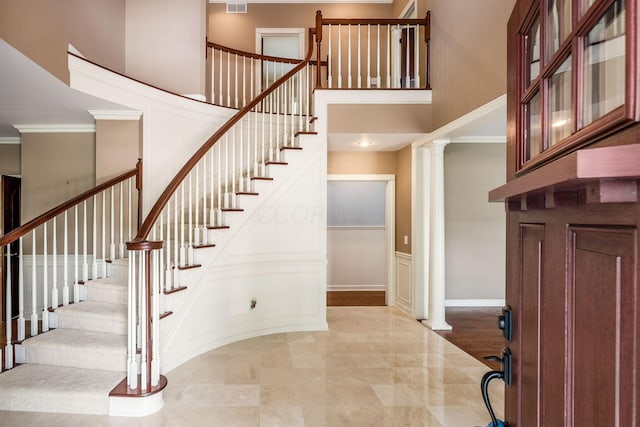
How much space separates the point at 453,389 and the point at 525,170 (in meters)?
2.51

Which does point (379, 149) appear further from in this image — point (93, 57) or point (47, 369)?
point (47, 369)

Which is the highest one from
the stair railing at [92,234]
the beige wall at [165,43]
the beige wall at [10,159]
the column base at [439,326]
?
the beige wall at [165,43]

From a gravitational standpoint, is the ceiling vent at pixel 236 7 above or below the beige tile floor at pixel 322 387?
above

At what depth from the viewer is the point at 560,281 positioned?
0.89m

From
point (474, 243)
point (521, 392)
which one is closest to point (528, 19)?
point (521, 392)

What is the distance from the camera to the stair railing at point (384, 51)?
4.89 meters

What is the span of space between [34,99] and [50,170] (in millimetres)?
1284

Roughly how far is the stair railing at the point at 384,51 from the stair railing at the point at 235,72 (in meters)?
0.57

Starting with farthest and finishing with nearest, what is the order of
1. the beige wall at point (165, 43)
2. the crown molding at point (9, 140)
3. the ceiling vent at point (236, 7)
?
the ceiling vent at point (236, 7) → the crown molding at point (9, 140) → the beige wall at point (165, 43)

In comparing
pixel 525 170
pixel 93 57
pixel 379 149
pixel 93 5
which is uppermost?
pixel 93 5

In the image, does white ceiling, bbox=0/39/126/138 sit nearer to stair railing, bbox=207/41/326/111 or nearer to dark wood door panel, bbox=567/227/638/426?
stair railing, bbox=207/41/326/111

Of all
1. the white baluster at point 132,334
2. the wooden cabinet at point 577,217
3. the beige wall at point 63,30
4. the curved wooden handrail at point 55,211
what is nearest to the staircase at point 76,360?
the white baluster at point 132,334

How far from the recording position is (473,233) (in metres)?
6.02

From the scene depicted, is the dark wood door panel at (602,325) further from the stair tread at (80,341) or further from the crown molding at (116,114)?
the crown molding at (116,114)
